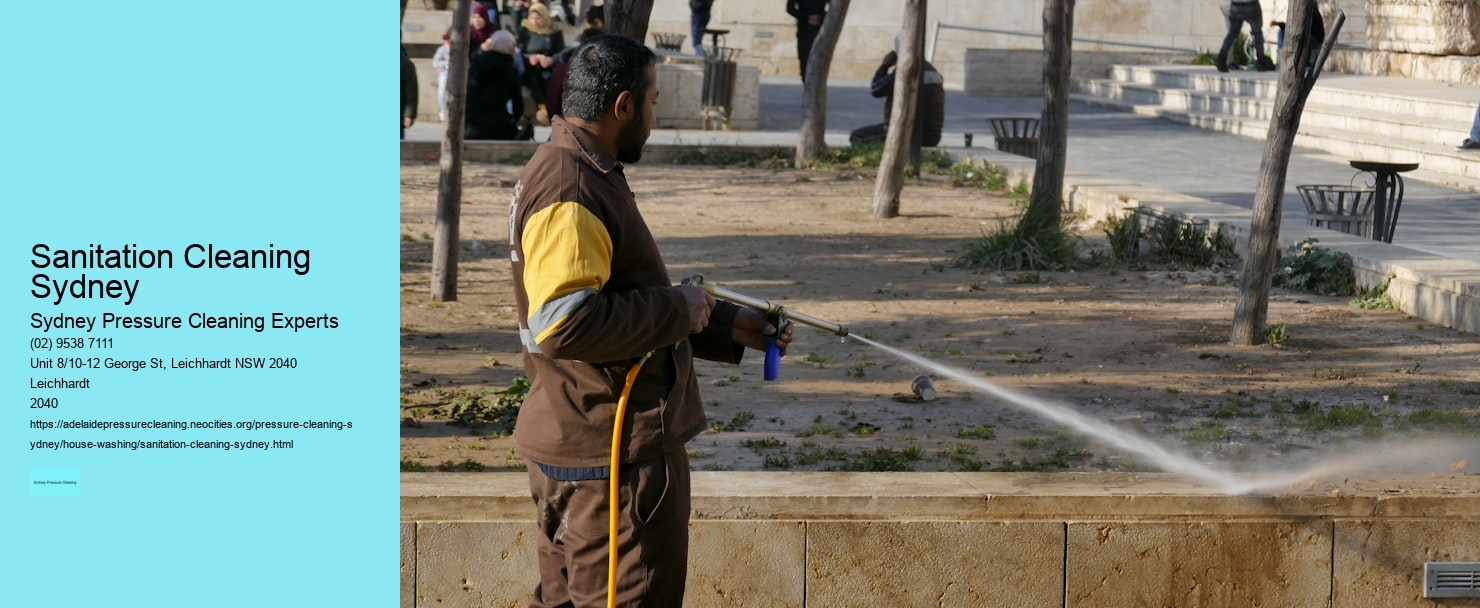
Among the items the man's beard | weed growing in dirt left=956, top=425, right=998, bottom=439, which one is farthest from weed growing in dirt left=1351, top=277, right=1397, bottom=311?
the man's beard

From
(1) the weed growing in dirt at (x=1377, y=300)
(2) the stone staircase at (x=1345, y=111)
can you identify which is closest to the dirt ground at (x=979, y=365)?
(1) the weed growing in dirt at (x=1377, y=300)

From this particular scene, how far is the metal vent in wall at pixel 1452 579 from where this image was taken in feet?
15.4

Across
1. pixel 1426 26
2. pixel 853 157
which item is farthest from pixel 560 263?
pixel 1426 26

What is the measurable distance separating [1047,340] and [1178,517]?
4241 mm

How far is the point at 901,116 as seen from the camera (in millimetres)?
13938

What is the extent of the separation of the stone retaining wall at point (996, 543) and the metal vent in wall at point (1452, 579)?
3 cm

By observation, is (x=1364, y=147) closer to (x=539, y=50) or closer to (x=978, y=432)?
(x=539, y=50)

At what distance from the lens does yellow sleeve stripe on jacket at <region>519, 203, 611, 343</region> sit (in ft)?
10.5

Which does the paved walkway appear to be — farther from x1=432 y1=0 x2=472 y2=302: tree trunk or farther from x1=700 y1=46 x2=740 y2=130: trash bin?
x1=432 y1=0 x2=472 y2=302: tree trunk

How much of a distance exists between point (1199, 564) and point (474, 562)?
2.10 metres

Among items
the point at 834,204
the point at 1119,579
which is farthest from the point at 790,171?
the point at 1119,579

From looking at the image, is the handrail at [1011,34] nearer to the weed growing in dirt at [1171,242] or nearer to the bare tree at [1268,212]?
the weed growing in dirt at [1171,242]

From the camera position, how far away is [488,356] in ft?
27.2
